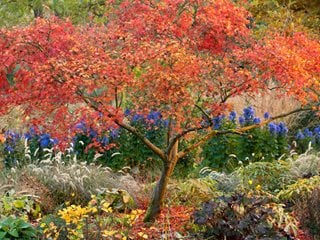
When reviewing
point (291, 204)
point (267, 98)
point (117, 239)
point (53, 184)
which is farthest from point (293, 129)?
point (117, 239)

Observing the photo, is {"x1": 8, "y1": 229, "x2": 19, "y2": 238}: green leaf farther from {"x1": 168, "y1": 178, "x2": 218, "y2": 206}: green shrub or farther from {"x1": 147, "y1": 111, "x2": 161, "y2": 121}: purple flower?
{"x1": 147, "y1": 111, "x2": 161, "y2": 121}: purple flower

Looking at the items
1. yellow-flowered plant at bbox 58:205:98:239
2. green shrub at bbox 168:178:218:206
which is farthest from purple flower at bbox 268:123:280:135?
yellow-flowered plant at bbox 58:205:98:239

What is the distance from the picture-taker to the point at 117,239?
5695 mm

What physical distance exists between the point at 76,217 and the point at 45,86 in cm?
119

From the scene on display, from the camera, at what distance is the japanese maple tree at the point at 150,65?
17.3ft

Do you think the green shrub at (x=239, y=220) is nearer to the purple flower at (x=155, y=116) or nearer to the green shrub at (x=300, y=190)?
the green shrub at (x=300, y=190)

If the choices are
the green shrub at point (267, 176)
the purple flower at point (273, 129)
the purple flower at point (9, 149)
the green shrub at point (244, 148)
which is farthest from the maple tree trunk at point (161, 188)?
the purple flower at point (9, 149)

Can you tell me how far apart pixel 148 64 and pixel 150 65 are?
0.16 ft

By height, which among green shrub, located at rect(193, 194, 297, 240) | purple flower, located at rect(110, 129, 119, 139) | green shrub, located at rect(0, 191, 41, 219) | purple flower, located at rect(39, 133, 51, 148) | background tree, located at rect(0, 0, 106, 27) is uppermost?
background tree, located at rect(0, 0, 106, 27)

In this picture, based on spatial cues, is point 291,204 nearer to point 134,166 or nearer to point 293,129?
point 134,166

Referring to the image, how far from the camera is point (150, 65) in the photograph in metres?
5.45

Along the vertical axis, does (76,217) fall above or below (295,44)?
below

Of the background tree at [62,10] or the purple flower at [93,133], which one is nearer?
the purple flower at [93,133]

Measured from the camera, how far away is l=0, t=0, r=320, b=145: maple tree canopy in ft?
17.3
